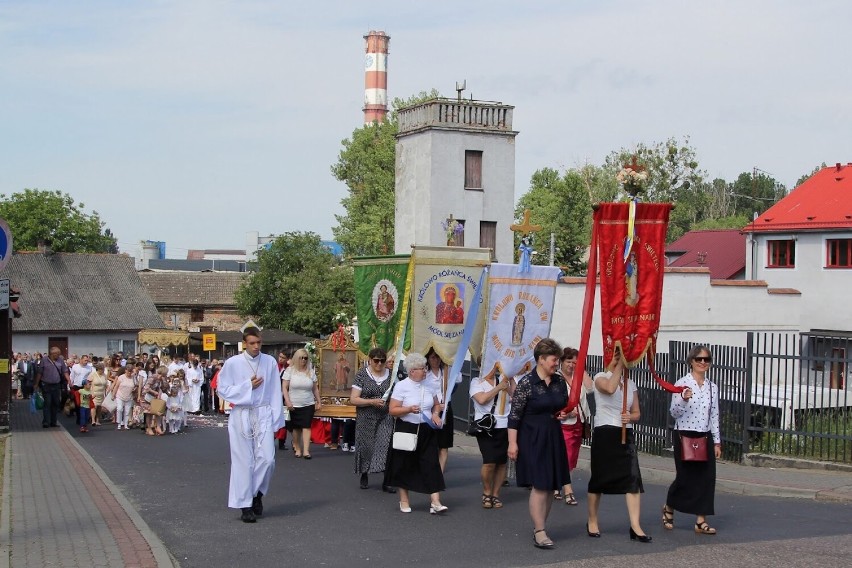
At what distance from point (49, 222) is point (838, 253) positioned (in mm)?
54900

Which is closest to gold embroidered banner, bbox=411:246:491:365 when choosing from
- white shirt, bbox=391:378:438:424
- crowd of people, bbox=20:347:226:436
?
white shirt, bbox=391:378:438:424

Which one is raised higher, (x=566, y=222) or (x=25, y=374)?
(x=566, y=222)

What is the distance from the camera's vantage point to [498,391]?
12.5 meters

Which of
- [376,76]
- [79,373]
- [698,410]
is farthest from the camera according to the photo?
[376,76]

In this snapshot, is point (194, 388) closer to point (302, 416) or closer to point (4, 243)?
point (302, 416)

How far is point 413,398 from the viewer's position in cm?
1230

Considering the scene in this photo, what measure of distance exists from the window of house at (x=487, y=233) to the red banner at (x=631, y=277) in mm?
39161

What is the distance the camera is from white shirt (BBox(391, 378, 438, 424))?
12.3m

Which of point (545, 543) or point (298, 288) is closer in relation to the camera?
point (545, 543)

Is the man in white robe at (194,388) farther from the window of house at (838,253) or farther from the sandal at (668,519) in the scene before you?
the sandal at (668,519)

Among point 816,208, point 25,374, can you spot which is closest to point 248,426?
point 25,374

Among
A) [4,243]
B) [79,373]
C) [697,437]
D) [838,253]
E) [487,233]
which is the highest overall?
[487,233]

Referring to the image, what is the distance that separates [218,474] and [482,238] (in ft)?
114

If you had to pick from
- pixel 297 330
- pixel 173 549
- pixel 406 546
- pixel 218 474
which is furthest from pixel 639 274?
pixel 297 330
